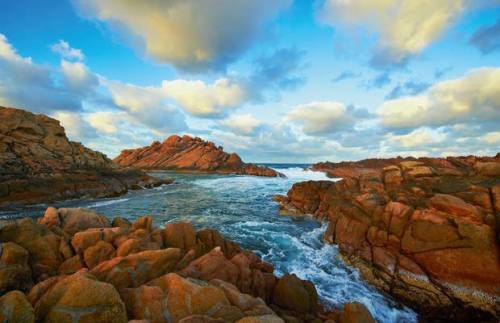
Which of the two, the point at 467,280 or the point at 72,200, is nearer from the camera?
the point at 467,280

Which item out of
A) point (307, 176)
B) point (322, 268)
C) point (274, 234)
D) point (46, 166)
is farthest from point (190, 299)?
point (307, 176)

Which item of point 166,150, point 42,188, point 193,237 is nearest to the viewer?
point 193,237

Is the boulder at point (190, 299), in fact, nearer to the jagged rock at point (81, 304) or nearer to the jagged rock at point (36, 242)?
the jagged rock at point (81, 304)

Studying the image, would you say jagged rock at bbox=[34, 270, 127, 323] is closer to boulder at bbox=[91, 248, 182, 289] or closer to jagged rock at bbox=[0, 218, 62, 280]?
boulder at bbox=[91, 248, 182, 289]

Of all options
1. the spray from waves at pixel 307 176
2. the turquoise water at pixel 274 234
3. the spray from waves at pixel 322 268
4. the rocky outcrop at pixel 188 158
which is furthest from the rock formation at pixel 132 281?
the rocky outcrop at pixel 188 158

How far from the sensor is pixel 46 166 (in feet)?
120

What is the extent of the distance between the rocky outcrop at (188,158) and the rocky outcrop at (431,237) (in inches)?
2800

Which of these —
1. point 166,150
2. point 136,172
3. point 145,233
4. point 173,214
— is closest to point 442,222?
point 145,233

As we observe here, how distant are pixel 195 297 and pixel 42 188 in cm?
3582

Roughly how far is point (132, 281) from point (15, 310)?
2658 mm

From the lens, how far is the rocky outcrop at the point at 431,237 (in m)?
10.7

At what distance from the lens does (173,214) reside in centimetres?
2694

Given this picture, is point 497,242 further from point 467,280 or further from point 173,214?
point 173,214

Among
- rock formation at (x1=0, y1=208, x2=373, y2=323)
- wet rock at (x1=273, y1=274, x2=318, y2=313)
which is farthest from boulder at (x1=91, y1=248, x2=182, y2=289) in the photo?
wet rock at (x1=273, y1=274, x2=318, y2=313)
